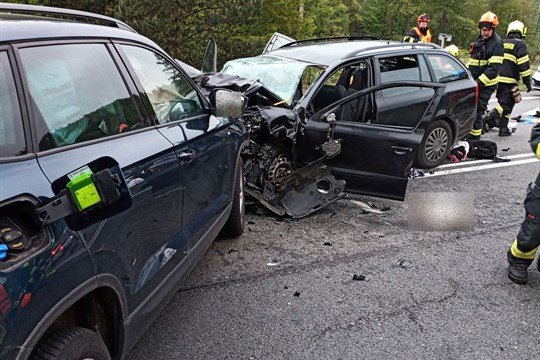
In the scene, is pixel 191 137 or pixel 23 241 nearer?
pixel 23 241

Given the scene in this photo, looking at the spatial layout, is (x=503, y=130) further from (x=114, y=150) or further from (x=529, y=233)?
(x=114, y=150)

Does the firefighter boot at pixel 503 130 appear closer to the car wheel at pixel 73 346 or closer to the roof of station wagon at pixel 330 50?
the roof of station wagon at pixel 330 50

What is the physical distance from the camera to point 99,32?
2.42 m

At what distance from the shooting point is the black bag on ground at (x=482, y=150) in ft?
24.0

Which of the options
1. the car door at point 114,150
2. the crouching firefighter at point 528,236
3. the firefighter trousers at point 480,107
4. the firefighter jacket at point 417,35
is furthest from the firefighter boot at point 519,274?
the firefighter jacket at point 417,35

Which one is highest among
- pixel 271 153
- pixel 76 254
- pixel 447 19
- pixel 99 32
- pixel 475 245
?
pixel 99 32

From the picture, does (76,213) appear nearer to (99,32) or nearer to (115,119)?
(115,119)

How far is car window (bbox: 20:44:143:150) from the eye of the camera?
6.09ft

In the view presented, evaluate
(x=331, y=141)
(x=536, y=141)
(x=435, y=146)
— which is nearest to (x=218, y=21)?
(x=435, y=146)

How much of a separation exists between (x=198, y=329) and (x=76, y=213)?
160 cm

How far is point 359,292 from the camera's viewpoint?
139 inches

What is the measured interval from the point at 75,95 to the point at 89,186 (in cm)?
60

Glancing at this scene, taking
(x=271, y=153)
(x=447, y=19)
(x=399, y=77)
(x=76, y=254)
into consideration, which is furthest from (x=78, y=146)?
(x=447, y=19)

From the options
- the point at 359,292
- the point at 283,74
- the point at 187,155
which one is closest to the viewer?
the point at 187,155
